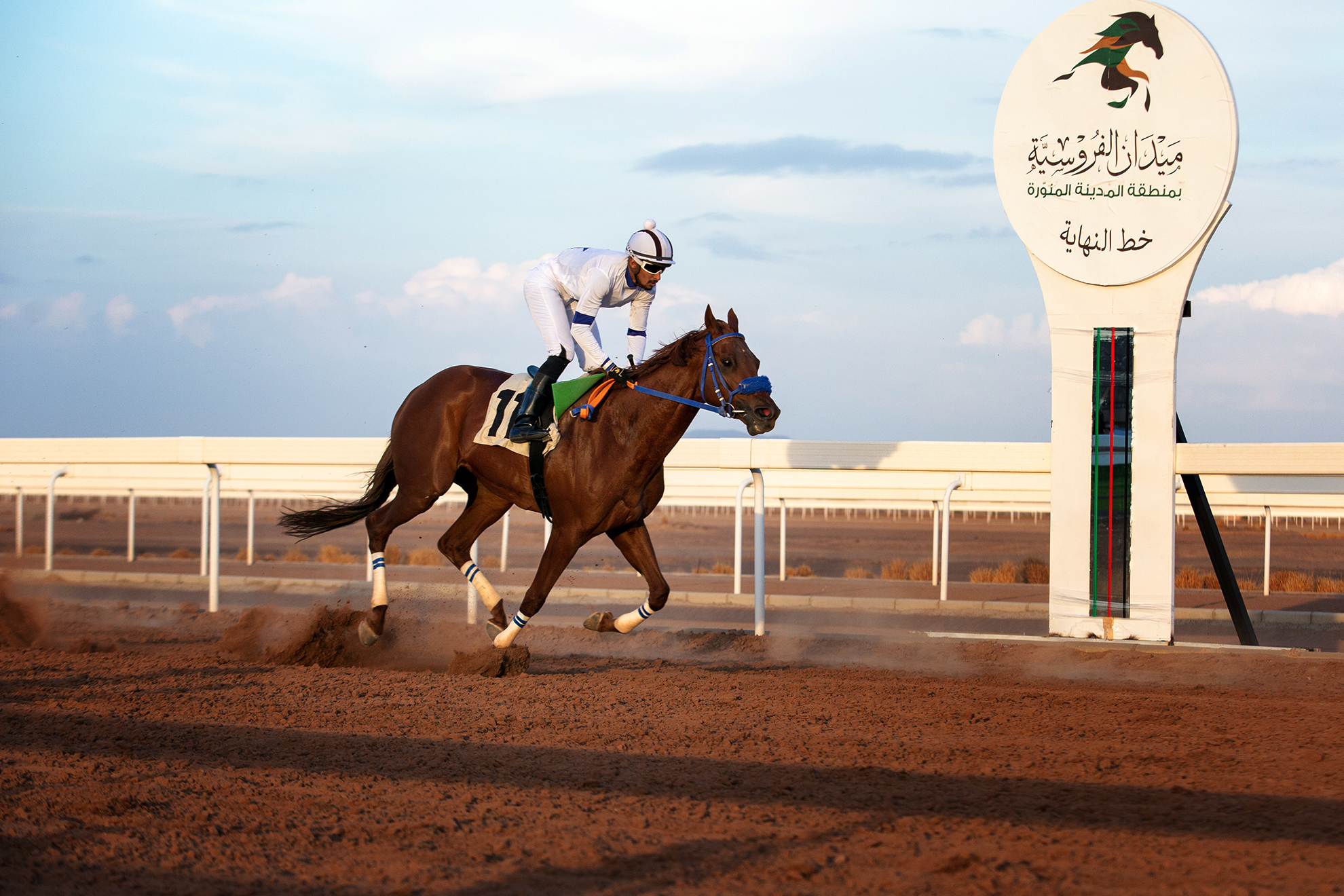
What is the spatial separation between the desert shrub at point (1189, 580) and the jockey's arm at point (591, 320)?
16.0m

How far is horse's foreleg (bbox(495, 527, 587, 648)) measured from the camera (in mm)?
6836

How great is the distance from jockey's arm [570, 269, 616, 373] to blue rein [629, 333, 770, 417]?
579mm

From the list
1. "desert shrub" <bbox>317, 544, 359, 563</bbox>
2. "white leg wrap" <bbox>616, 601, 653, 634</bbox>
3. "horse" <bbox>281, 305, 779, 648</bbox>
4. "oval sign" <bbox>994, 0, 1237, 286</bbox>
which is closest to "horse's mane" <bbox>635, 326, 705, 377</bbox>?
"horse" <bbox>281, 305, 779, 648</bbox>

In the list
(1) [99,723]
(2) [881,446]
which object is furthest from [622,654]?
(1) [99,723]

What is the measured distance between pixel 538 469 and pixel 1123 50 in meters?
6.05

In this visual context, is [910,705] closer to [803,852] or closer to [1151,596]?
[803,852]

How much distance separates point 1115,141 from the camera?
8.86 meters

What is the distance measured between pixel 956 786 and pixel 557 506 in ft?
11.9

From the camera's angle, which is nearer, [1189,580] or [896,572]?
[1189,580]

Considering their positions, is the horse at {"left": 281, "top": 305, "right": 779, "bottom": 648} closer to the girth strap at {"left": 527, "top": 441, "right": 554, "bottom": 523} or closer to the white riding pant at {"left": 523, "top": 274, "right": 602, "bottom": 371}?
the girth strap at {"left": 527, "top": 441, "right": 554, "bottom": 523}

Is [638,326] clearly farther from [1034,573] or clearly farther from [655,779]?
[1034,573]

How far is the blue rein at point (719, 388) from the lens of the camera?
6.15 m

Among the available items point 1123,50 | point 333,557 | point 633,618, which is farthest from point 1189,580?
point 333,557

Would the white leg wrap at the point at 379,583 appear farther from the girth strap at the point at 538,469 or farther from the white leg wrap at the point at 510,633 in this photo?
the girth strap at the point at 538,469
